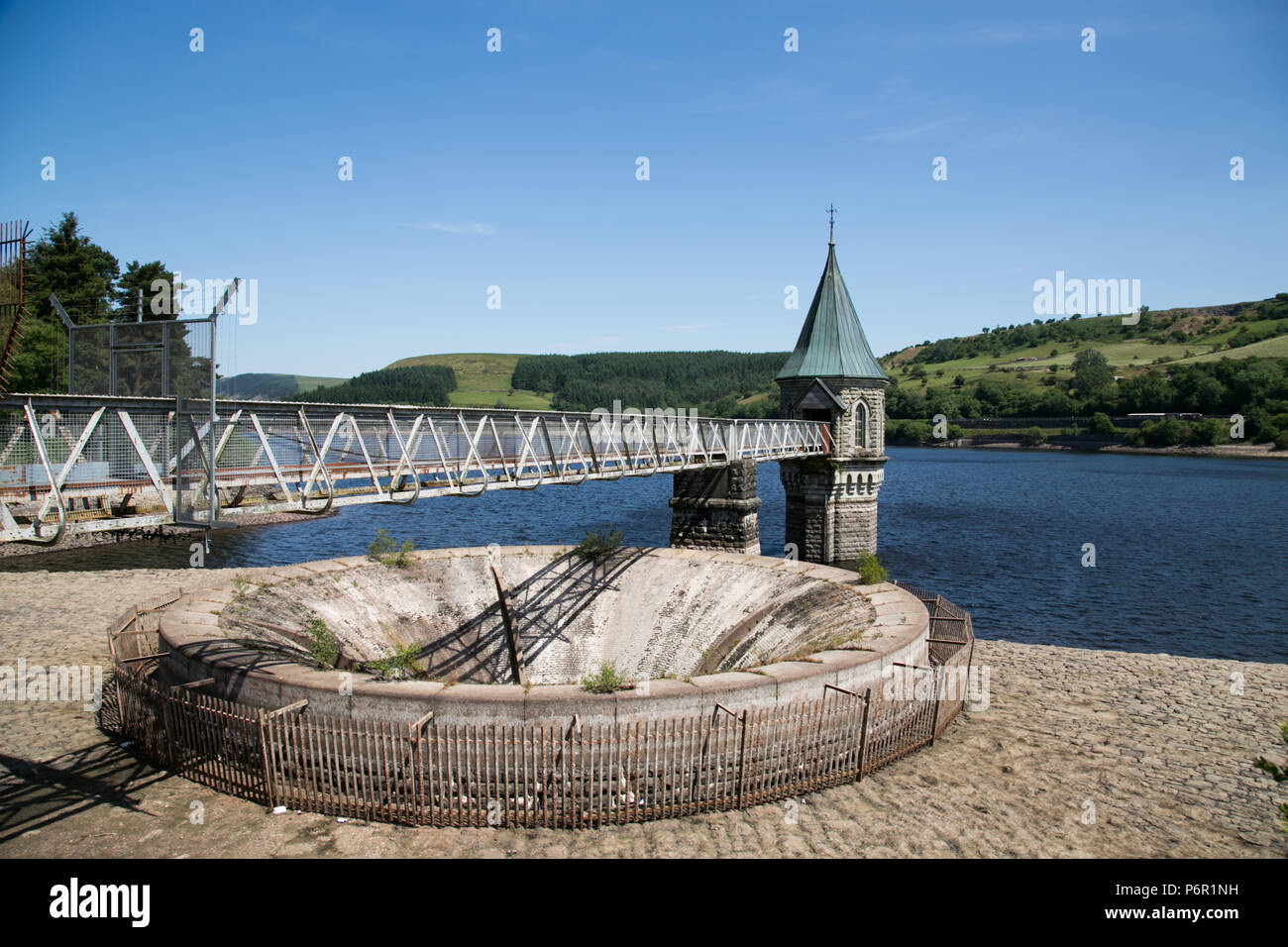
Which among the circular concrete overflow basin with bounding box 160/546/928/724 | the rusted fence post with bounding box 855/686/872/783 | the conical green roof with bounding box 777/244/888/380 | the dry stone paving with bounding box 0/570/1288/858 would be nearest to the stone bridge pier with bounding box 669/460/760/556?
the circular concrete overflow basin with bounding box 160/546/928/724

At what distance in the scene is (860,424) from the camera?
48.0m

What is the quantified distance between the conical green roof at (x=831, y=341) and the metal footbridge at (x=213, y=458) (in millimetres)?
27400

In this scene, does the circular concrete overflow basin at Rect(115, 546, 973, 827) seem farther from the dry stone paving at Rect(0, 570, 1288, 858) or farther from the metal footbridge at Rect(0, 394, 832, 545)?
the metal footbridge at Rect(0, 394, 832, 545)

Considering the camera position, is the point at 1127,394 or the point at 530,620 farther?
the point at 1127,394

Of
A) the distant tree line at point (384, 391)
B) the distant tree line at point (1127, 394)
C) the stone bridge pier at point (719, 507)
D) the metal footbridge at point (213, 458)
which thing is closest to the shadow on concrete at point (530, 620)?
the metal footbridge at point (213, 458)

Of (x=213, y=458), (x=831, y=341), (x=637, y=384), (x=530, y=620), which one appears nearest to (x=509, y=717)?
(x=213, y=458)

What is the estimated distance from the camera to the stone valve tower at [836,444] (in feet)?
153

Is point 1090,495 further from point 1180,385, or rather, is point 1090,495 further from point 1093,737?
point 1180,385

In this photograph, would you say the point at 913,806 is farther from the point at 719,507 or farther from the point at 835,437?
the point at 835,437

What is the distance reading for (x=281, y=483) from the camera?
14.7 metres

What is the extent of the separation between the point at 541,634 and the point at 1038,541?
43.5 m

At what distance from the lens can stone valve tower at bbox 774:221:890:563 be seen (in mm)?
A: 46688

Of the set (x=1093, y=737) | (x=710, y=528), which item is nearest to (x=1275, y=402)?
(x=710, y=528)
